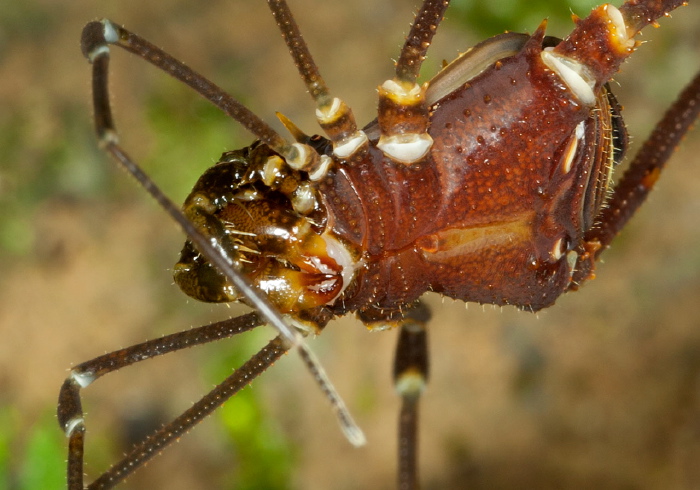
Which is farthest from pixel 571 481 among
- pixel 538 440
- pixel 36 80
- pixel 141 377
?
pixel 36 80

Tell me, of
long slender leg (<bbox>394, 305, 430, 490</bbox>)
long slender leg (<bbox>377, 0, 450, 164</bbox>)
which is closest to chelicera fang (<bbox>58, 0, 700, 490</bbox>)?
long slender leg (<bbox>377, 0, 450, 164</bbox>)

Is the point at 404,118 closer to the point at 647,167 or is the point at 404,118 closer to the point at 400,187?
the point at 400,187

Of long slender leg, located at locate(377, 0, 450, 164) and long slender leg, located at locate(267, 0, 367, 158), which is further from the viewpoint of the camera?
long slender leg, located at locate(377, 0, 450, 164)

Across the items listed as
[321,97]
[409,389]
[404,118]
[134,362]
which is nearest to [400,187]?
[404,118]

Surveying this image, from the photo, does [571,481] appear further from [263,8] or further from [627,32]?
[263,8]

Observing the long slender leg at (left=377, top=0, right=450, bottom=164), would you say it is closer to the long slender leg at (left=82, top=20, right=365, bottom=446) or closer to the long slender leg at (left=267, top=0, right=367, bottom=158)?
the long slender leg at (left=267, top=0, right=367, bottom=158)

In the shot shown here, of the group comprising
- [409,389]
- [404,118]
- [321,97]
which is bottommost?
[409,389]

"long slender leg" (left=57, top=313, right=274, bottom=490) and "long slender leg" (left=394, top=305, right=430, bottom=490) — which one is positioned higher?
"long slender leg" (left=57, top=313, right=274, bottom=490)
